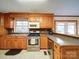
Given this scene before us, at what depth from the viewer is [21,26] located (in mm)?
7977

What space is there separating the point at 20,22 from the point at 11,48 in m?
1.86

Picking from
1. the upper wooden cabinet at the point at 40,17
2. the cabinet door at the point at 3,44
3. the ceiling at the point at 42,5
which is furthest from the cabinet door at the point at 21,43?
the ceiling at the point at 42,5

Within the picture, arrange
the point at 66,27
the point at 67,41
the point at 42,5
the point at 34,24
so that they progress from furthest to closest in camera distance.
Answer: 1. the point at 66,27
2. the point at 34,24
3. the point at 42,5
4. the point at 67,41

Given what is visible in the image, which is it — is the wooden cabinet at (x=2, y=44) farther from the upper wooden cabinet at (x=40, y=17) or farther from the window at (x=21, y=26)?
the upper wooden cabinet at (x=40, y=17)

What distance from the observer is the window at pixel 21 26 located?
7.88 metres

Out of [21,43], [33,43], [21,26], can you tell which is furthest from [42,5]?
[21,26]

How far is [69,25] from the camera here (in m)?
9.01

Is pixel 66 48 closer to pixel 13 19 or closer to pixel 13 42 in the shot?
pixel 13 42

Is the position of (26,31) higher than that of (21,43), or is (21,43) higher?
(26,31)

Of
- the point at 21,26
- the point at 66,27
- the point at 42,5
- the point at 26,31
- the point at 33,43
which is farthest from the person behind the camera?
the point at 66,27

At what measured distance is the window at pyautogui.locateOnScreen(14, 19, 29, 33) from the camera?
7.88 metres

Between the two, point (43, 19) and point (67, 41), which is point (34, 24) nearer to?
point (43, 19)

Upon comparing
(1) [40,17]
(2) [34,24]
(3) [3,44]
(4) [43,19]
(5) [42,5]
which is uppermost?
(5) [42,5]

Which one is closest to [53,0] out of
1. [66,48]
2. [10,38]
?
[66,48]
